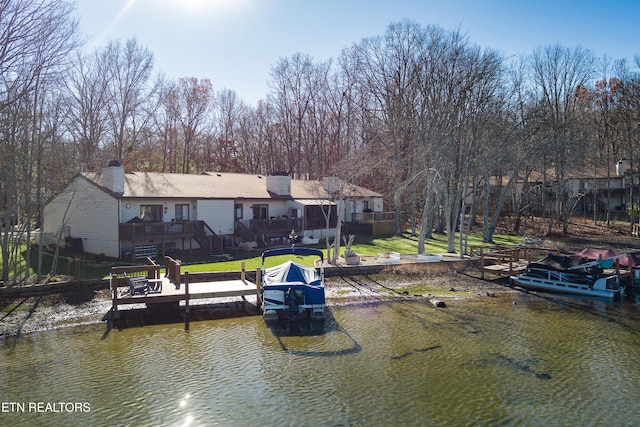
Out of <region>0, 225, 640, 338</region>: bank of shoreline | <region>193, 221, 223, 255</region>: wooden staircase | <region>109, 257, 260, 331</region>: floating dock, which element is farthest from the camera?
<region>193, 221, 223, 255</region>: wooden staircase

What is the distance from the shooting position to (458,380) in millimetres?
11469

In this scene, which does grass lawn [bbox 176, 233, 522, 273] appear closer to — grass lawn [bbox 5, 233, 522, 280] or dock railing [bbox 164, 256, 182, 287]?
grass lawn [bbox 5, 233, 522, 280]

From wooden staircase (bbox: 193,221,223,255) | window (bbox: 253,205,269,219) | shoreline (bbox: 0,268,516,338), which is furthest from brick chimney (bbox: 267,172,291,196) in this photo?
shoreline (bbox: 0,268,516,338)

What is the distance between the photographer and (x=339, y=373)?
11.9 metres

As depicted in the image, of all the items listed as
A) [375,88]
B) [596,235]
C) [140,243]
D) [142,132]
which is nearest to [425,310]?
[140,243]

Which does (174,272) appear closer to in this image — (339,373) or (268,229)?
(339,373)

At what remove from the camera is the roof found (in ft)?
86.9

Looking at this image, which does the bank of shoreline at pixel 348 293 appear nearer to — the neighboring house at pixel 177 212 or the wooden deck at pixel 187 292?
the wooden deck at pixel 187 292

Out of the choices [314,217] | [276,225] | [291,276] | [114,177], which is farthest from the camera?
[314,217]

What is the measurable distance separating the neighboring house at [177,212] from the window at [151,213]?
0.18ft

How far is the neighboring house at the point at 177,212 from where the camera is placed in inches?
973

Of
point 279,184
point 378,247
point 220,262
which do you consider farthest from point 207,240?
point 378,247

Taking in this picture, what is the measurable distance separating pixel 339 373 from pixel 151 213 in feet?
58.7

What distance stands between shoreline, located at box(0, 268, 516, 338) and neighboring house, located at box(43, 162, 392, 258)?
4009mm
